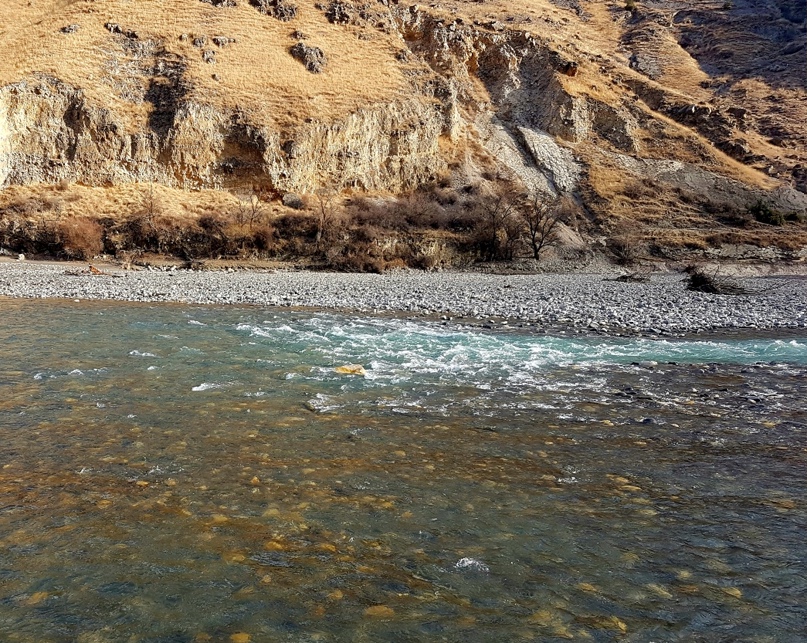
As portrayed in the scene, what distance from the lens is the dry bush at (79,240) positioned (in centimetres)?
3042

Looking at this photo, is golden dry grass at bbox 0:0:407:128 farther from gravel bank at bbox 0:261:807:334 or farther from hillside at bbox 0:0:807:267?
gravel bank at bbox 0:261:807:334

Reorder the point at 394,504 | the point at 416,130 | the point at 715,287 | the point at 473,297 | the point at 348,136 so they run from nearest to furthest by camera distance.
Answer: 1. the point at 394,504
2. the point at 473,297
3. the point at 715,287
4. the point at 348,136
5. the point at 416,130

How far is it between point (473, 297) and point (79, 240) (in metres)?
22.7

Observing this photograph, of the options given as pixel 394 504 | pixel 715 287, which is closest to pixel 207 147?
pixel 715 287

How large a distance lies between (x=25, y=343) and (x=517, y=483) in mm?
9234

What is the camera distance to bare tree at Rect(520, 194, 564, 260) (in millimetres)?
36197

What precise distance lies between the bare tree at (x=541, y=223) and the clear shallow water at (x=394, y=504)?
→ 28.2 m

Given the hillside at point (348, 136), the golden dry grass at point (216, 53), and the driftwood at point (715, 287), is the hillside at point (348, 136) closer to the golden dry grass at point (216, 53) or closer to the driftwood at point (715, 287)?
the golden dry grass at point (216, 53)

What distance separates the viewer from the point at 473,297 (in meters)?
19.3

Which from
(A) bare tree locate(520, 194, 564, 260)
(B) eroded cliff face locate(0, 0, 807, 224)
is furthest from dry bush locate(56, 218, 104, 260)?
(A) bare tree locate(520, 194, 564, 260)

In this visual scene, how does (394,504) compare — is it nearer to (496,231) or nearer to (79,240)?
(79,240)

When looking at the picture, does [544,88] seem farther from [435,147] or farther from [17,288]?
[17,288]

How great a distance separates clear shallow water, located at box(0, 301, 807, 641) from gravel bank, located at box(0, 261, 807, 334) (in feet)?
21.8

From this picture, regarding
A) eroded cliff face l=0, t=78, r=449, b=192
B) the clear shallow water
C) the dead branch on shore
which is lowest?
the clear shallow water
